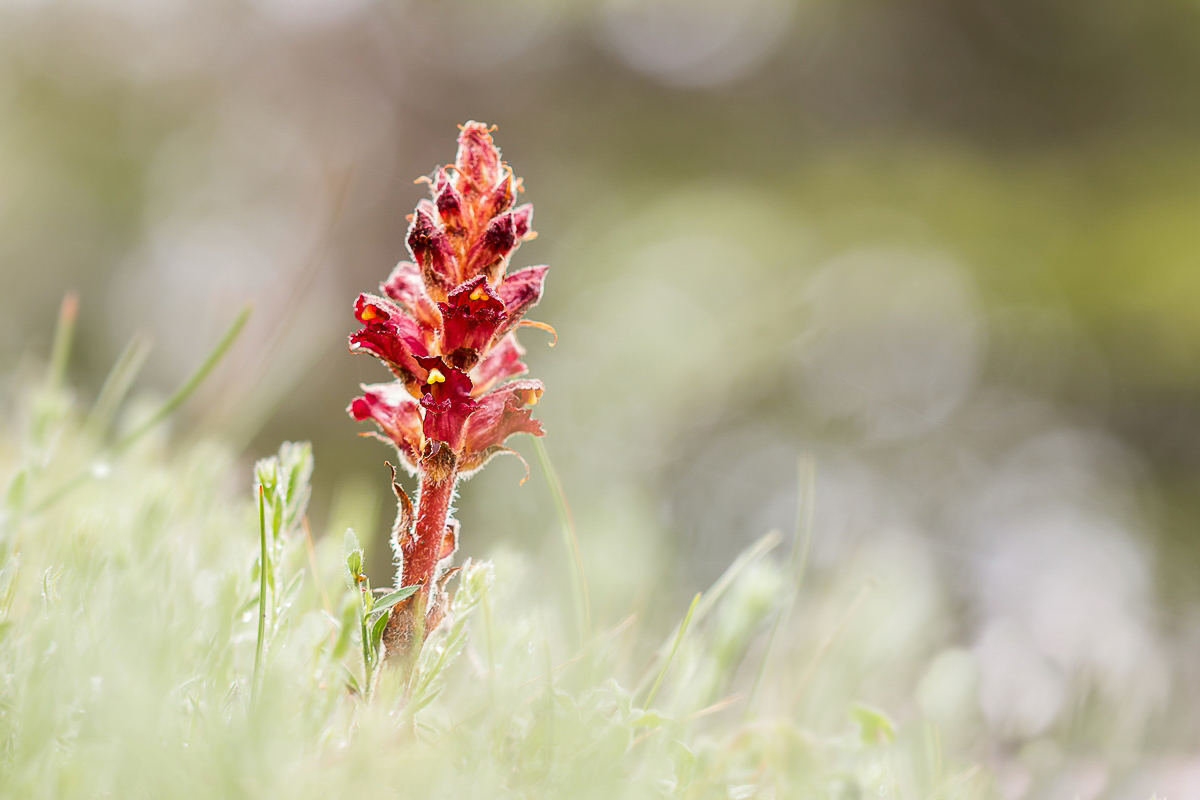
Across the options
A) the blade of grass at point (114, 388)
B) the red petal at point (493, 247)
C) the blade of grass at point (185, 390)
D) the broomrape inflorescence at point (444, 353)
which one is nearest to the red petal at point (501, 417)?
the broomrape inflorescence at point (444, 353)

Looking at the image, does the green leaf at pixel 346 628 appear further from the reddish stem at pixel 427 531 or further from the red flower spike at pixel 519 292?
the red flower spike at pixel 519 292

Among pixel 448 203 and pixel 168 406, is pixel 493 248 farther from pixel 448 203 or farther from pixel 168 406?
pixel 168 406

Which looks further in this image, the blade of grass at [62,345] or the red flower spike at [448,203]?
the blade of grass at [62,345]

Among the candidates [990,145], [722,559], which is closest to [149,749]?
[722,559]

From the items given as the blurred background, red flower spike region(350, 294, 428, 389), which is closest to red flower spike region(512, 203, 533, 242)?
red flower spike region(350, 294, 428, 389)

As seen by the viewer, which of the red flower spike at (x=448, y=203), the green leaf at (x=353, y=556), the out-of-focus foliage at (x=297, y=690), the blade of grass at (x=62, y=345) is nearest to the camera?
the out-of-focus foliage at (x=297, y=690)

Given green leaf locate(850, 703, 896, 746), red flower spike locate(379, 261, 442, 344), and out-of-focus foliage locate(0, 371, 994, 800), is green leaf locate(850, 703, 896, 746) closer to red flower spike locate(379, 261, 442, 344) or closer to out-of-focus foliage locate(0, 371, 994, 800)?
out-of-focus foliage locate(0, 371, 994, 800)

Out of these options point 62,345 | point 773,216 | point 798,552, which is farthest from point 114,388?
point 773,216
